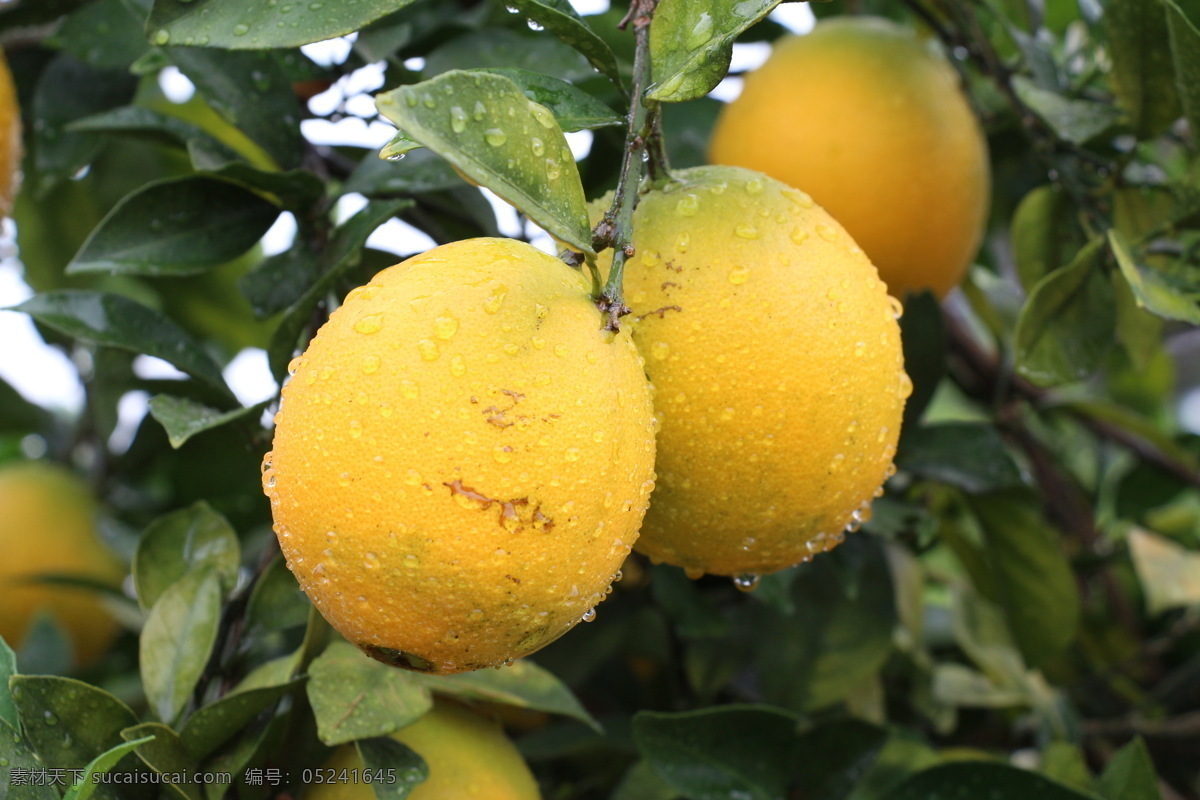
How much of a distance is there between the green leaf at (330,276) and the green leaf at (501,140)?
274mm

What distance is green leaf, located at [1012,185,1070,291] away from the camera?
44.5 inches

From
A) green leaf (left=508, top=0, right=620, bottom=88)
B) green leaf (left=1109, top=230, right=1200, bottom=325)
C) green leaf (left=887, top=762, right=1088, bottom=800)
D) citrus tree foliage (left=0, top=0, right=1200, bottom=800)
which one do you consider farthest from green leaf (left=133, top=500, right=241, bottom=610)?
green leaf (left=1109, top=230, right=1200, bottom=325)

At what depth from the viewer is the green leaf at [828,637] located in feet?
3.91

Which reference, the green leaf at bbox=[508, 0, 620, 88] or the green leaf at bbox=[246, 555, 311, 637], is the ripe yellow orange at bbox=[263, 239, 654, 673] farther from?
the green leaf at bbox=[246, 555, 311, 637]

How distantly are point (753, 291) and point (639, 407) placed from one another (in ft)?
0.39

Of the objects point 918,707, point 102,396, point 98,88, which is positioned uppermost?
point 98,88

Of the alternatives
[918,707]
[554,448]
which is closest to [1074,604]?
[918,707]

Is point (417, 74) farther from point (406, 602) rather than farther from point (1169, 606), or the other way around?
point (1169, 606)

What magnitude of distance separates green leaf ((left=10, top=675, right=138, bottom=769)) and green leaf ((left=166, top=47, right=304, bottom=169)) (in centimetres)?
52

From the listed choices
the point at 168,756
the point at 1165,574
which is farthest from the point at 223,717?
the point at 1165,574

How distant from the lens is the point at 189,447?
4.88 feet

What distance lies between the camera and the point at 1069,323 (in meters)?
0.96

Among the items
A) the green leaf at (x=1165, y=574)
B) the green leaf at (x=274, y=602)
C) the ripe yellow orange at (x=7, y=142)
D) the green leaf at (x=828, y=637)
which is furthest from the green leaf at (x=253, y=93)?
the green leaf at (x=1165, y=574)

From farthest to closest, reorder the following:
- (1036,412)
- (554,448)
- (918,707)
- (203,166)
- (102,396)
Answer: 1. (102,396)
2. (1036,412)
3. (918,707)
4. (203,166)
5. (554,448)
